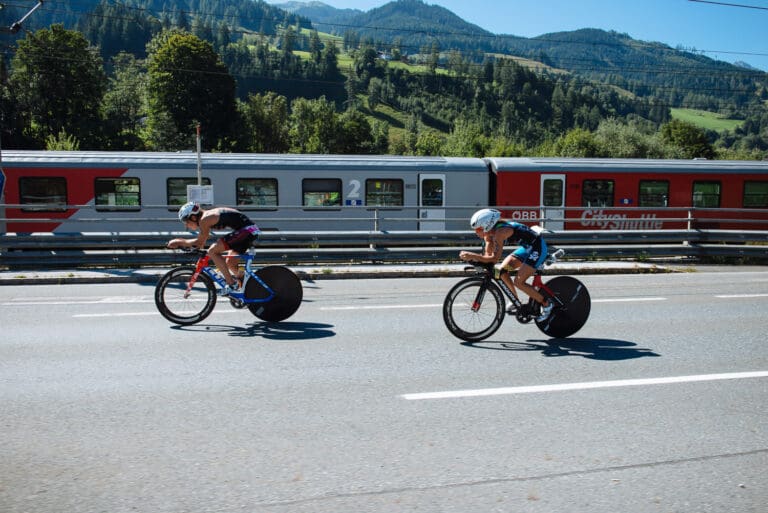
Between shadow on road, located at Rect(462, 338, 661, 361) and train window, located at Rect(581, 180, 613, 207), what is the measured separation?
15549 mm

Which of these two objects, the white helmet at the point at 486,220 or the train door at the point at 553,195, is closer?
the white helmet at the point at 486,220

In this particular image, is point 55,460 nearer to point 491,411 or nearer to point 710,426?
point 491,411

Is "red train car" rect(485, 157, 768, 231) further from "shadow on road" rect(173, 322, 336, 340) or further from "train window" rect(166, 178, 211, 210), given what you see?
"shadow on road" rect(173, 322, 336, 340)

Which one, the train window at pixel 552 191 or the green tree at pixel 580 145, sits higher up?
the green tree at pixel 580 145

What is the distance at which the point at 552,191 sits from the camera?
22.4 metres

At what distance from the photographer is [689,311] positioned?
9.82 m

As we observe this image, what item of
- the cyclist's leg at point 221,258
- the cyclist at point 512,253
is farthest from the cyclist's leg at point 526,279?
the cyclist's leg at point 221,258

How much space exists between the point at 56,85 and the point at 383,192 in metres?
49.8

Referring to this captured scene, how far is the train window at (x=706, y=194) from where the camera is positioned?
23203 mm

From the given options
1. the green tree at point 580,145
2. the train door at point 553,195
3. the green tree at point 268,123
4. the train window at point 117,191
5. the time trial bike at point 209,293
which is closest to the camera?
the time trial bike at point 209,293

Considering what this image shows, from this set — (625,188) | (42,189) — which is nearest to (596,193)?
(625,188)

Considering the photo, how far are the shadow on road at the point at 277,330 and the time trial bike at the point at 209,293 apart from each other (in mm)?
159

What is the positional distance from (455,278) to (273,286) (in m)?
6.21

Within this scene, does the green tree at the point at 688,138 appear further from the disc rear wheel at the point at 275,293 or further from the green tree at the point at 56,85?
the disc rear wheel at the point at 275,293
